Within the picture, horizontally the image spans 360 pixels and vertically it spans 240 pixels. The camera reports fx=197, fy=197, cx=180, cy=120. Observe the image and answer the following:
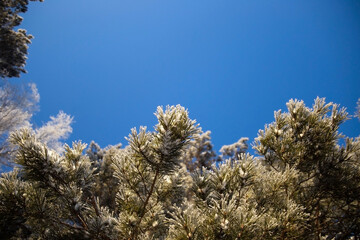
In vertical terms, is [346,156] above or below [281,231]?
above

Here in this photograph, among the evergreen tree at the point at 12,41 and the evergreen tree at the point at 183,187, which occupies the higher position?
the evergreen tree at the point at 12,41

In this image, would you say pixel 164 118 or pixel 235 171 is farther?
pixel 235 171

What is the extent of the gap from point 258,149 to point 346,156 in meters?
1.15

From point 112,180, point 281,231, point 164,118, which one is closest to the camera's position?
point 164,118

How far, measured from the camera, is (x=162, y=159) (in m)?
1.94

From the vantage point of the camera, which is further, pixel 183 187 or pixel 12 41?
pixel 12 41

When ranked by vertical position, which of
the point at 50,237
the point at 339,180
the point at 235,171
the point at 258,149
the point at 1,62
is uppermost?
the point at 1,62

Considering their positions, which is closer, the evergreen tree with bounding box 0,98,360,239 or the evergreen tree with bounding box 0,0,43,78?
the evergreen tree with bounding box 0,98,360,239

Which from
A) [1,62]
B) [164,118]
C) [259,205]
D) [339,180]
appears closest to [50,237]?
[164,118]

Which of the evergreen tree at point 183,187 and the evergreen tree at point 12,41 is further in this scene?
the evergreen tree at point 12,41

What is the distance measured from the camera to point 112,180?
25.0ft

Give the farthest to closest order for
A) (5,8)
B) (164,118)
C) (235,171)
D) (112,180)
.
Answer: (5,8) → (112,180) → (235,171) → (164,118)

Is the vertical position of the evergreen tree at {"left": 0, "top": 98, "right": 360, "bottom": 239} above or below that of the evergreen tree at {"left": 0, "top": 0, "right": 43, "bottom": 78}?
below

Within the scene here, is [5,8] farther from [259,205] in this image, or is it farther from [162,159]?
[259,205]
